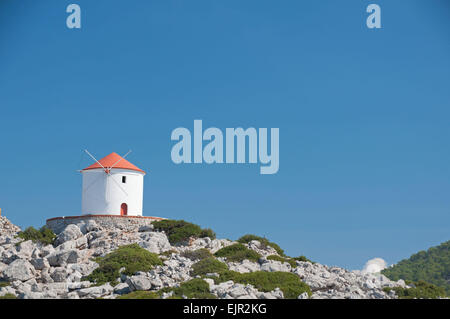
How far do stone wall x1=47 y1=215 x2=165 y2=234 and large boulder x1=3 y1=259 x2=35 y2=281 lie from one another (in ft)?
30.5

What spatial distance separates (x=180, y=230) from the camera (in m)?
39.0

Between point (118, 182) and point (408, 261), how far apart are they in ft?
209

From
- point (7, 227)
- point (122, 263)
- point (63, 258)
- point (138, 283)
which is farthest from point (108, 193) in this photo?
point (138, 283)

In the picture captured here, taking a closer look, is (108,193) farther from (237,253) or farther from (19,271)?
(237,253)

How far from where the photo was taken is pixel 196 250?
3478 cm

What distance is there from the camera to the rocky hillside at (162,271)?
26.8 metres

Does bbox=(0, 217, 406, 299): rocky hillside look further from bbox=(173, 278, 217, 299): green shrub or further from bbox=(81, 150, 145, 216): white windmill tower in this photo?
bbox=(81, 150, 145, 216): white windmill tower

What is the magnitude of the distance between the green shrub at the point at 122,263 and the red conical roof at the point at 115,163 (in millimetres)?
10963

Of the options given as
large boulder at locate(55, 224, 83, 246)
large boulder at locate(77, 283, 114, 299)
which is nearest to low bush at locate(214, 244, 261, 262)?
large boulder at locate(77, 283, 114, 299)

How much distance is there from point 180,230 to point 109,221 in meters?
5.38

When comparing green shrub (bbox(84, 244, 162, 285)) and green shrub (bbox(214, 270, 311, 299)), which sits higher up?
green shrub (bbox(84, 244, 162, 285))

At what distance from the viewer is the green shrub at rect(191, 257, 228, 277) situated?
2996 centimetres
